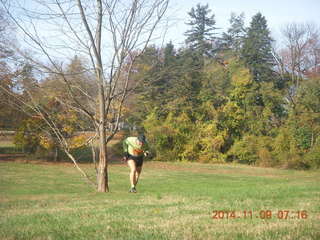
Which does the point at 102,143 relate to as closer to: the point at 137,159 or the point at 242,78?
the point at 137,159

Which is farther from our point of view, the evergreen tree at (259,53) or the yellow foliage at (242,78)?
the evergreen tree at (259,53)

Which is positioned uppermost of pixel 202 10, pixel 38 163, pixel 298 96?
pixel 202 10

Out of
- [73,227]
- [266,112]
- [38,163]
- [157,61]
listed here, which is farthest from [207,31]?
[73,227]

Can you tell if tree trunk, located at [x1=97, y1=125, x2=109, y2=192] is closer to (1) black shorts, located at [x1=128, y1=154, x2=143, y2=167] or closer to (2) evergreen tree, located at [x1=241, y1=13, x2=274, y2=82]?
(1) black shorts, located at [x1=128, y1=154, x2=143, y2=167]

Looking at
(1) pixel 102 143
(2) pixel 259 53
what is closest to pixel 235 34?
(2) pixel 259 53

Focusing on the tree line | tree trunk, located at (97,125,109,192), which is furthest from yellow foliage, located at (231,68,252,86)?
tree trunk, located at (97,125,109,192)

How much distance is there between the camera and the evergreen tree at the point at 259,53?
139 feet

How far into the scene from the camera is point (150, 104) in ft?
134

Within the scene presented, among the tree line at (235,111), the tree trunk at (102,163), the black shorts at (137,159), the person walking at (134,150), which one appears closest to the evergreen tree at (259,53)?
the tree line at (235,111)

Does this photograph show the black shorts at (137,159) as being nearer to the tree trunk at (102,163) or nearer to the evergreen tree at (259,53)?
the tree trunk at (102,163)

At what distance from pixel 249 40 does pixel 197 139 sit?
519 inches

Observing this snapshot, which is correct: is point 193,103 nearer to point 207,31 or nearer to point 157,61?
point 207,31

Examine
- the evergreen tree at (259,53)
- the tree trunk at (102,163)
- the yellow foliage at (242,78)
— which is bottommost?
the tree trunk at (102,163)

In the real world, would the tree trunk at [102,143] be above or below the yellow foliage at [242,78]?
below
